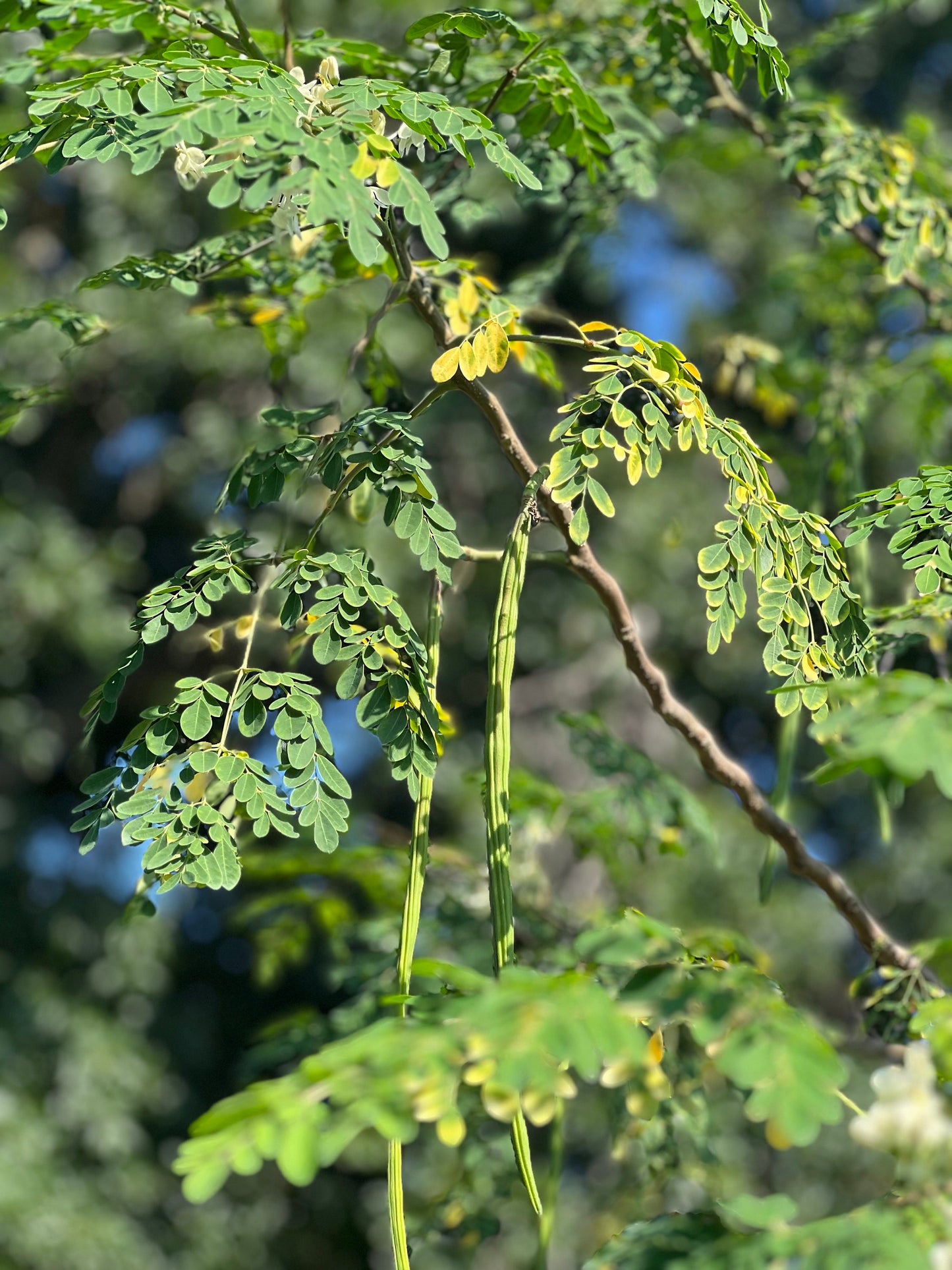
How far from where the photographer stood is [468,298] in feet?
4.20

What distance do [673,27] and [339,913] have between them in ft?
5.21

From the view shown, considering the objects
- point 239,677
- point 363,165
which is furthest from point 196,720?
point 363,165

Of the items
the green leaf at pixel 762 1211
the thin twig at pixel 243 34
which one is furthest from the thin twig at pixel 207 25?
the green leaf at pixel 762 1211

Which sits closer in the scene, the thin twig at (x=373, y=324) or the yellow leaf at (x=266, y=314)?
the thin twig at (x=373, y=324)

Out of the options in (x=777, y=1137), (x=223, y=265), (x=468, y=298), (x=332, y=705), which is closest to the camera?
(x=777, y=1137)

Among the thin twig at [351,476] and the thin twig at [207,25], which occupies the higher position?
the thin twig at [207,25]

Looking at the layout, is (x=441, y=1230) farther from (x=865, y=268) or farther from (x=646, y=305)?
(x=646, y=305)

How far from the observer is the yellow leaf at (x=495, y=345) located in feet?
3.76

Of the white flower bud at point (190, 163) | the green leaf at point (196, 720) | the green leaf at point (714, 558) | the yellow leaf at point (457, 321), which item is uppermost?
the white flower bud at point (190, 163)

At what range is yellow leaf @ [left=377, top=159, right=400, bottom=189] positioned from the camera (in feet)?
3.23

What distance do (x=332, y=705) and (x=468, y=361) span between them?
10.5ft

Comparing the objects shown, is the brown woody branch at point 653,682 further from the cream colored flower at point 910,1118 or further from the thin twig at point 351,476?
the cream colored flower at point 910,1118

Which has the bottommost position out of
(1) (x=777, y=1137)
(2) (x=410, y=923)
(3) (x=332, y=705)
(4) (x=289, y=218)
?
(3) (x=332, y=705)

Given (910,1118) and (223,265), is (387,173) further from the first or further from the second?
(910,1118)
